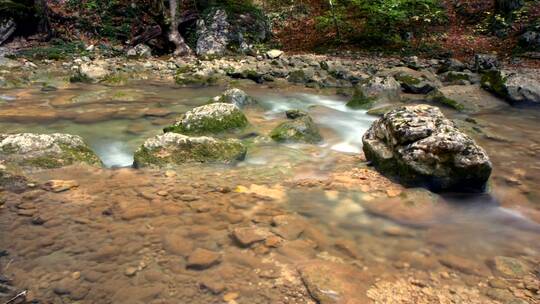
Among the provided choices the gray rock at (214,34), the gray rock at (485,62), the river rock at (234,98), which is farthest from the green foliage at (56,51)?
the gray rock at (485,62)

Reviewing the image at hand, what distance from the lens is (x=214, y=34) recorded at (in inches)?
630

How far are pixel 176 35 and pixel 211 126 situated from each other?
9.56 m

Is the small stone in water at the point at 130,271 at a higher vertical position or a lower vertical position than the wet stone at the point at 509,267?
lower

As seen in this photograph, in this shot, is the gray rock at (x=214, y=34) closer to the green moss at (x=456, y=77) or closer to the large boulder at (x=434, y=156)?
the green moss at (x=456, y=77)

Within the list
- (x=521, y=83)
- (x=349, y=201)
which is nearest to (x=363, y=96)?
(x=521, y=83)

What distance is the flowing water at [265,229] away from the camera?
3184 millimetres

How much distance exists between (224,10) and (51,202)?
13798 millimetres

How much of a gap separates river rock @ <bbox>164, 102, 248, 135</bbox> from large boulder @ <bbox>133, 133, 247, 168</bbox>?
3.35 ft

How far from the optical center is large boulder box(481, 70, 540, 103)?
9.93 metres

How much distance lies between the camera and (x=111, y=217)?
414 centimetres

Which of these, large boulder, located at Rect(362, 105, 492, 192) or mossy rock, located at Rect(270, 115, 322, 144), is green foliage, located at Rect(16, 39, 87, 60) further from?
large boulder, located at Rect(362, 105, 492, 192)

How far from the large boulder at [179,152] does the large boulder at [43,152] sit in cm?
69

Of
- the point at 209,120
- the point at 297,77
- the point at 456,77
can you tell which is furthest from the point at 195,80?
the point at 456,77

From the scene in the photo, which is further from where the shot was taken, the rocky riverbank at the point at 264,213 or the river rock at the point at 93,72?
the river rock at the point at 93,72
